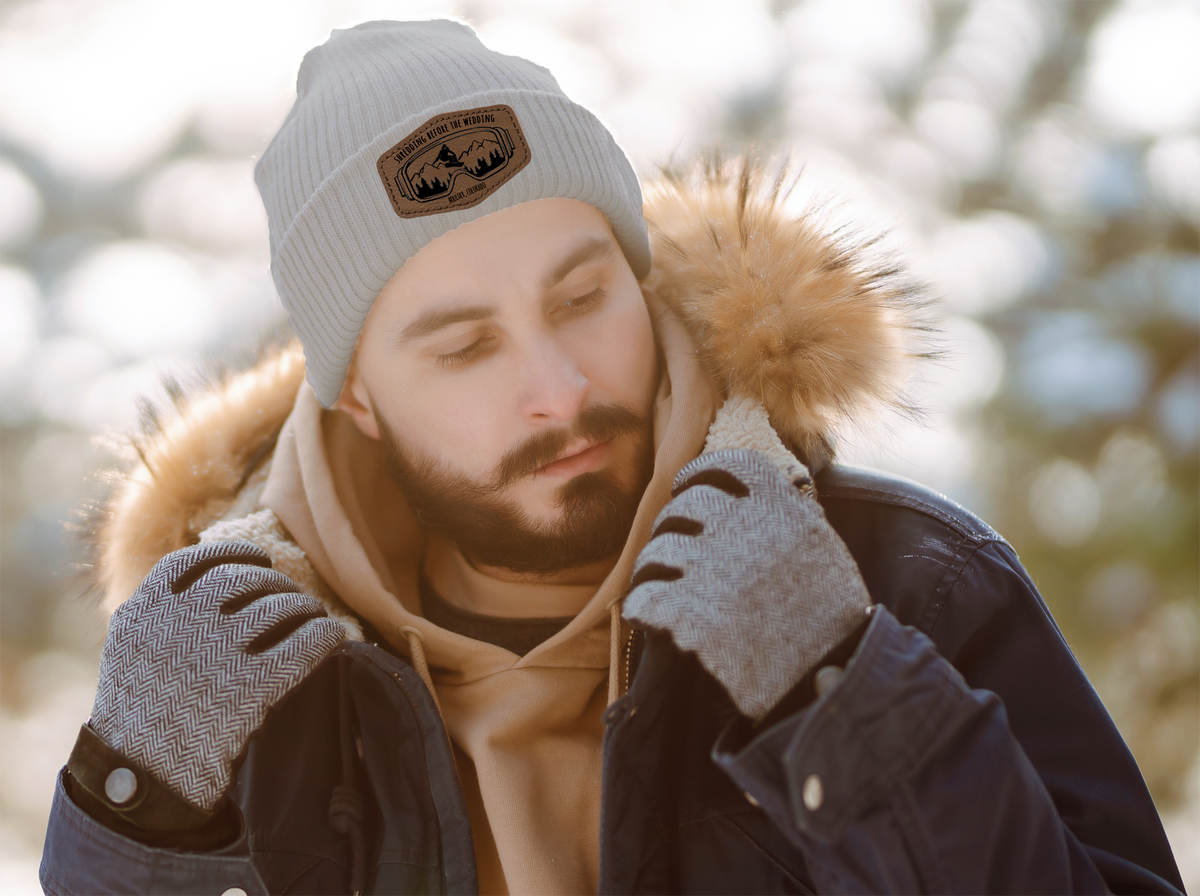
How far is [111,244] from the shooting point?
5.95 metres

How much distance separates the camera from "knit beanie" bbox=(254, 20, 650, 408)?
4.85 feet

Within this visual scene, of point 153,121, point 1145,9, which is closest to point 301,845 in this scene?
point 1145,9

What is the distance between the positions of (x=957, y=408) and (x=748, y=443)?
1.85m

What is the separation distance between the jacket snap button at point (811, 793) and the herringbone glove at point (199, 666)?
0.71 m

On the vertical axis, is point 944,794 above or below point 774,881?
above

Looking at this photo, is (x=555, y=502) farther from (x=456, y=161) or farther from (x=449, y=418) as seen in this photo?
(x=456, y=161)

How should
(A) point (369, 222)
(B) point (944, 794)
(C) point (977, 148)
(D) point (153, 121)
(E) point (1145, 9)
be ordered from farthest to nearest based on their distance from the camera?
(D) point (153, 121), (C) point (977, 148), (E) point (1145, 9), (A) point (369, 222), (B) point (944, 794)

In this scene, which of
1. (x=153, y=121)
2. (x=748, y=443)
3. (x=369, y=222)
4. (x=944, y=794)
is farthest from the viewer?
(x=153, y=121)

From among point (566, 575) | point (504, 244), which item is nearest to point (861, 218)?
point (504, 244)

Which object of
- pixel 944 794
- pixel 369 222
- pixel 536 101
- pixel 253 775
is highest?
pixel 536 101

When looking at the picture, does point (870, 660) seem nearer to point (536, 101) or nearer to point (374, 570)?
point (374, 570)

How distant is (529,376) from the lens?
1421 millimetres

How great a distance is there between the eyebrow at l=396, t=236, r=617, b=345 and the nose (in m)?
0.10

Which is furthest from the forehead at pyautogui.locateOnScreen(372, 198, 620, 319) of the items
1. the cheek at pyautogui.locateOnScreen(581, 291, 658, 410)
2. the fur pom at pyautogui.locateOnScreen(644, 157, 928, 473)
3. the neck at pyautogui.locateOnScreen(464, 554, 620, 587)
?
the neck at pyautogui.locateOnScreen(464, 554, 620, 587)
